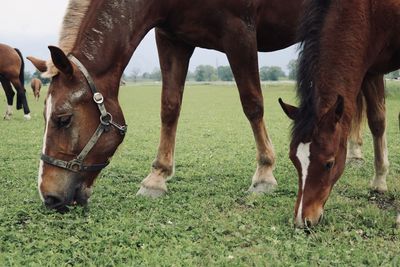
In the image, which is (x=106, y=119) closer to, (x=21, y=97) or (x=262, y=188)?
(x=262, y=188)

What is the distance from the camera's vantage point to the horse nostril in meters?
3.72

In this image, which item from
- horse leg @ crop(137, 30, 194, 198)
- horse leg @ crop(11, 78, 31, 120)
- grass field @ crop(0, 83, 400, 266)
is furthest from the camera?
horse leg @ crop(11, 78, 31, 120)

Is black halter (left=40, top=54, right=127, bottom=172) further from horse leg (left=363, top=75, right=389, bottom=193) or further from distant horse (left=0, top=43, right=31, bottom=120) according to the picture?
distant horse (left=0, top=43, right=31, bottom=120)

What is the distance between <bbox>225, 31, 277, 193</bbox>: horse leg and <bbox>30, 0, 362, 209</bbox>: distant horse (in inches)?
0.4

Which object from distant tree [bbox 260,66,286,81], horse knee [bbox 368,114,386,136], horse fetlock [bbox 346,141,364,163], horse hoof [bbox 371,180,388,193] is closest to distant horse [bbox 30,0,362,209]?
horse hoof [bbox 371,180,388,193]

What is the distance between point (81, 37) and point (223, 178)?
2727mm

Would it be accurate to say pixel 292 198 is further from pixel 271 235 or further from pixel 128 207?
pixel 128 207

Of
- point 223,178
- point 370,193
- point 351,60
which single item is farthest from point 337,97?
point 223,178

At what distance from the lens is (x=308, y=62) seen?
3.64m

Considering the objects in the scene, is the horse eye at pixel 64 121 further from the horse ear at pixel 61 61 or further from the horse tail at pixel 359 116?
the horse tail at pixel 359 116

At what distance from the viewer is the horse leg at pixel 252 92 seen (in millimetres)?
4688

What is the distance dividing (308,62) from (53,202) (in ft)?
7.83

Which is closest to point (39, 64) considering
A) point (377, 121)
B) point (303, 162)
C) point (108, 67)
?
point (108, 67)

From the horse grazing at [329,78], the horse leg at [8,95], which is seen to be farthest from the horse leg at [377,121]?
the horse leg at [8,95]
